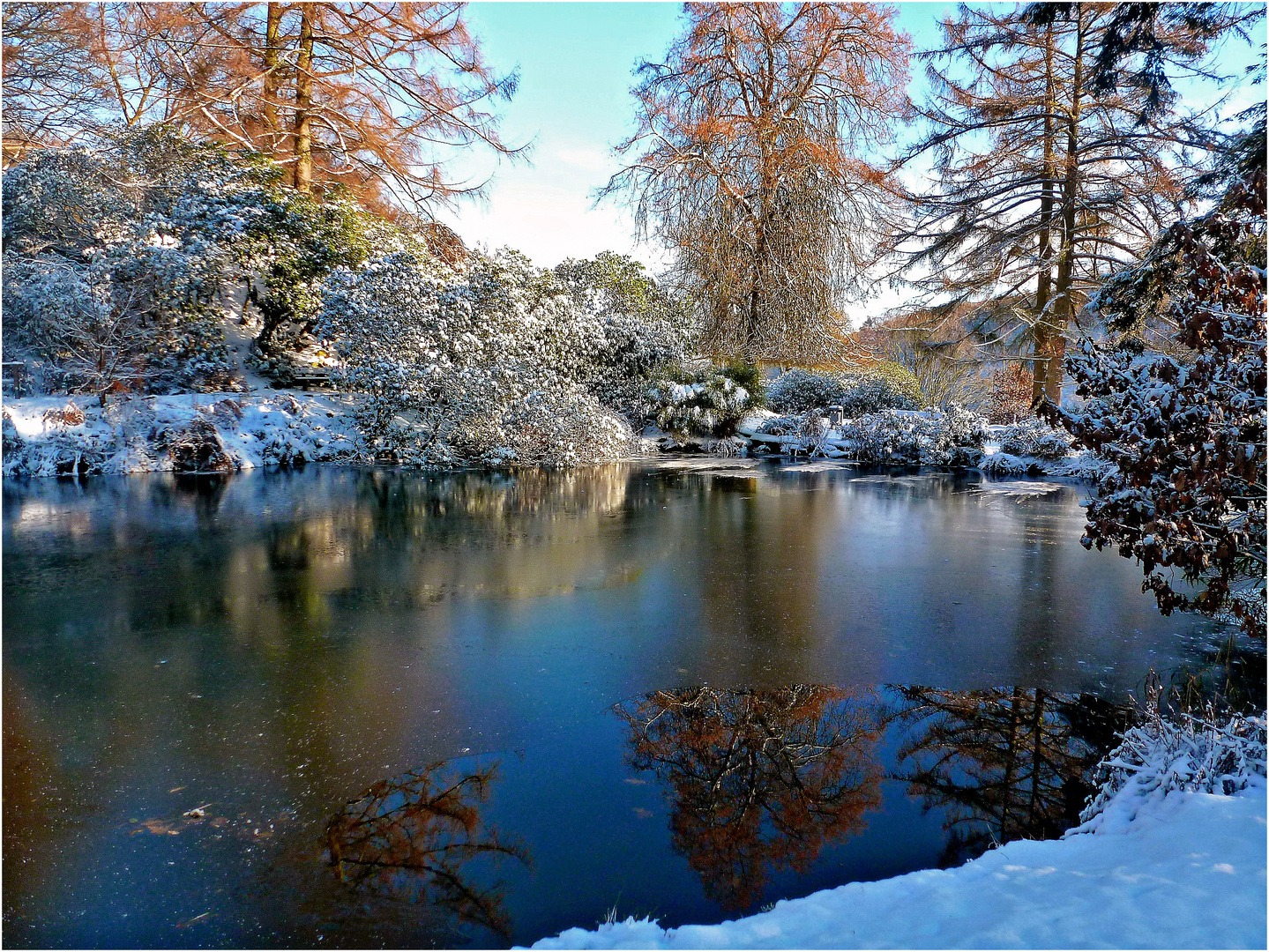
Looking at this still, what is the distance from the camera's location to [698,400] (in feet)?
59.2

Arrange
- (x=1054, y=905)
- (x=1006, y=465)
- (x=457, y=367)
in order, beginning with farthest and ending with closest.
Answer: (x=1006, y=465), (x=457, y=367), (x=1054, y=905)

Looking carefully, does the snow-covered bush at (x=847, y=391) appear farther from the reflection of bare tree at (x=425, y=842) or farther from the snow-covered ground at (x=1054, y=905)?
the reflection of bare tree at (x=425, y=842)

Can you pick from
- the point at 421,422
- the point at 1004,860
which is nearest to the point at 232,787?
the point at 1004,860

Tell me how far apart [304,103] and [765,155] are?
11.6 m

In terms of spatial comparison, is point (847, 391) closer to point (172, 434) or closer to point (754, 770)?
point (172, 434)

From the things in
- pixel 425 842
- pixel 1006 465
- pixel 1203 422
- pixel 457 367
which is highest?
pixel 457 367

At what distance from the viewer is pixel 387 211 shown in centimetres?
1977

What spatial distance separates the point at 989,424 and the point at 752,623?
1353 centimetres

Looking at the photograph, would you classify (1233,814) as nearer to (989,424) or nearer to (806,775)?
(806,775)

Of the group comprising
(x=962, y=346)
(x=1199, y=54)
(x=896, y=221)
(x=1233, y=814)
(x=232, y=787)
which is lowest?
(x=232, y=787)

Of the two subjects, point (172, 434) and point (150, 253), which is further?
point (150, 253)

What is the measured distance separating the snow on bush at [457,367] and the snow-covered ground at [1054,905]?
12186 mm

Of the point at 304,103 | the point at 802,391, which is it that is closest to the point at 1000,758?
the point at 802,391

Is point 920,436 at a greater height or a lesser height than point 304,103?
lesser
